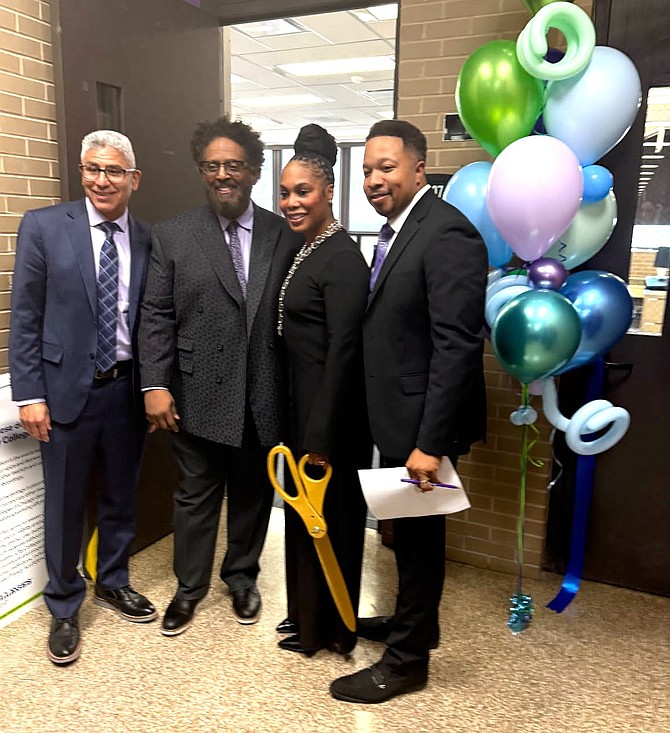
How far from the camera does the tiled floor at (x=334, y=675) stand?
1874 millimetres

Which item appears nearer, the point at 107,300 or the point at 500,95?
the point at 500,95

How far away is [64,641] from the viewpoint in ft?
6.97

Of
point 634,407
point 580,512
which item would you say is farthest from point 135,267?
point 634,407

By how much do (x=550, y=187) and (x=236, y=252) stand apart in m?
0.98

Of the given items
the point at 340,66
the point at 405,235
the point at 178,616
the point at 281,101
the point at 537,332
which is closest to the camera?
→ the point at 405,235

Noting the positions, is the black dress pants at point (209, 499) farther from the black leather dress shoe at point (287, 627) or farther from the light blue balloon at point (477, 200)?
the light blue balloon at point (477, 200)

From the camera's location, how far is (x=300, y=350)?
1.96 m

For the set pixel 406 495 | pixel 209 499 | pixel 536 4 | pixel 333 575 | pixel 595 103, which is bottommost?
pixel 333 575

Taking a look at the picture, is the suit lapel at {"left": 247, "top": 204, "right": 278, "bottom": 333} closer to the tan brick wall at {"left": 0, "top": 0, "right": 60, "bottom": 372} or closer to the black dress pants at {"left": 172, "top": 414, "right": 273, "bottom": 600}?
the black dress pants at {"left": 172, "top": 414, "right": 273, "bottom": 600}

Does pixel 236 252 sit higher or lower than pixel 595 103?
lower

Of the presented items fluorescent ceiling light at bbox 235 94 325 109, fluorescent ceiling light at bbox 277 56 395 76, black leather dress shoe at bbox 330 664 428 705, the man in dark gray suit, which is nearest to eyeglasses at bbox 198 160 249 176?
the man in dark gray suit

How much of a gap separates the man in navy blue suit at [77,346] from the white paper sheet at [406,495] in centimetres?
91

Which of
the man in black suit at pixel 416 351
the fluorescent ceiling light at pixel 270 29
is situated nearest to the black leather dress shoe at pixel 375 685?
the man in black suit at pixel 416 351

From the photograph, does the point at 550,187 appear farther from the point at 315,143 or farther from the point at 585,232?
the point at 315,143
